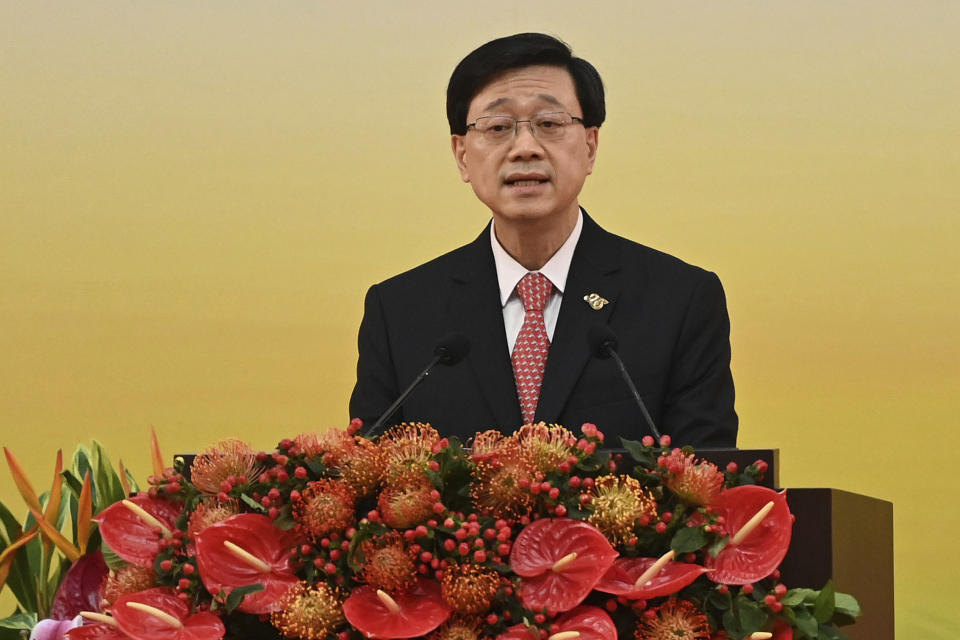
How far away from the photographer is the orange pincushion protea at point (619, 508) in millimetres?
1156

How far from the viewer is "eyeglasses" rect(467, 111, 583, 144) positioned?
207 centimetres

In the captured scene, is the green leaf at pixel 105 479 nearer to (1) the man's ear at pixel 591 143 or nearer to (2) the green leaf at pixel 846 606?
(1) the man's ear at pixel 591 143

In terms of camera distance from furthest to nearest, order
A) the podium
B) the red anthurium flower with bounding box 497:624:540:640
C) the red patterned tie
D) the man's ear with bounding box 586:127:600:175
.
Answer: the man's ear with bounding box 586:127:600:175, the red patterned tie, the podium, the red anthurium flower with bounding box 497:624:540:640

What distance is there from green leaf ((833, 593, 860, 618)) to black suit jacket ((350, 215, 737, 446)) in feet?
2.21

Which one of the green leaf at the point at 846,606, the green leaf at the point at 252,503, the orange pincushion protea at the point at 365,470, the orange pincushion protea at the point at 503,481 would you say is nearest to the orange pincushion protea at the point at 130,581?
the green leaf at the point at 252,503

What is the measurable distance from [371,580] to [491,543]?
0.38ft

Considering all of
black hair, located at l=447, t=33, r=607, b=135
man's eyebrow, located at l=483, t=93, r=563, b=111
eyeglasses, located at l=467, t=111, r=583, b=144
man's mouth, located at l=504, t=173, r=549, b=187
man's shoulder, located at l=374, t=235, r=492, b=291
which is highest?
black hair, located at l=447, t=33, r=607, b=135

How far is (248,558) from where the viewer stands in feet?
3.88

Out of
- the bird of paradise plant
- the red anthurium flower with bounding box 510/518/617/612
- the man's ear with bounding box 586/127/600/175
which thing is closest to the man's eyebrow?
the man's ear with bounding box 586/127/600/175

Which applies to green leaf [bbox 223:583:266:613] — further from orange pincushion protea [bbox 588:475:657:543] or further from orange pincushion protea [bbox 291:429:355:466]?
orange pincushion protea [bbox 588:475:657:543]

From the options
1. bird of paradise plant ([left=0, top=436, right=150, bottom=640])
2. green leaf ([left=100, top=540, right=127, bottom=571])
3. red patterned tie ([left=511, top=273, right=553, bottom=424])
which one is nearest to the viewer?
green leaf ([left=100, top=540, right=127, bottom=571])

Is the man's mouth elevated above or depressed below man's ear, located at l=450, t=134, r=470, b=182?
below

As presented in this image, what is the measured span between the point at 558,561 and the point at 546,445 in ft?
0.39

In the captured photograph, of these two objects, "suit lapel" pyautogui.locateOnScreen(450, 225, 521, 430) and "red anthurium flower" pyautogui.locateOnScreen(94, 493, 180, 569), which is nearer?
"red anthurium flower" pyautogui.locateOnScreen(94, 493, 180, 569)
